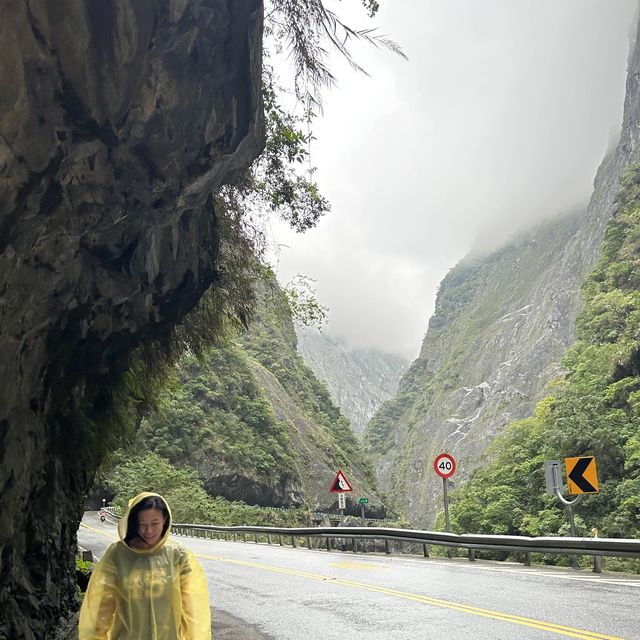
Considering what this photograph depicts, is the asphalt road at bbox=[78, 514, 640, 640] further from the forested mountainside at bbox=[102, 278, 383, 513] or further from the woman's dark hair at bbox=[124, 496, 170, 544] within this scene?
the forested mountainside at bbox=[102, 278, 383, 513]

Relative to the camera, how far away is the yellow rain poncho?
11.1 ft

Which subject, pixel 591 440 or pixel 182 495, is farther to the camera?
pixel 182 495

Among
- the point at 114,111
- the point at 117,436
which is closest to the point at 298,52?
the point at 114,111

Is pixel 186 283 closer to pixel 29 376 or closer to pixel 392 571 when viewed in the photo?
pixel 29 376

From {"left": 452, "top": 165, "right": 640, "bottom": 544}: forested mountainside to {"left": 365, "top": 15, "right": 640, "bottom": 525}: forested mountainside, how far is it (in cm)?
3478

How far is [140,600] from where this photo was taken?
11.1ft

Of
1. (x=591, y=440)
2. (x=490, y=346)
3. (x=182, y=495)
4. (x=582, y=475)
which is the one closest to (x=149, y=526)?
(x=582, y=475)

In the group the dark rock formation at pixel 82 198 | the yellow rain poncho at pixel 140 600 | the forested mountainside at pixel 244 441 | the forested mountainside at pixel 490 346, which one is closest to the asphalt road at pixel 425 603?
the dark rock formation at pixel 82 198

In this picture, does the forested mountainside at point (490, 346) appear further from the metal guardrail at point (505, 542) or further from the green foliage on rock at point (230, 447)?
the metal guardrail at point (505, 542)

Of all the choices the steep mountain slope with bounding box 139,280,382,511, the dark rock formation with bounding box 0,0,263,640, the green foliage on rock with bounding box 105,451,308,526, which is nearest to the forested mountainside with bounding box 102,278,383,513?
the steep mountain slope with bounding box 139,280,382,511

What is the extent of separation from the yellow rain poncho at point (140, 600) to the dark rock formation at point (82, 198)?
3.46 metres

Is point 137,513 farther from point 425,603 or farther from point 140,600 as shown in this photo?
point 425,603

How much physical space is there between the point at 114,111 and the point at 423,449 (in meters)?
127

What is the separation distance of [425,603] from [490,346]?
12234 cm
